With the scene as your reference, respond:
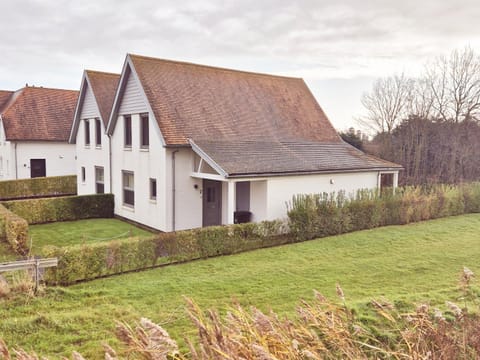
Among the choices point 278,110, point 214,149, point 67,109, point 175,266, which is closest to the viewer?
point 175,266

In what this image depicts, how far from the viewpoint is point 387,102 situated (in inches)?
1278

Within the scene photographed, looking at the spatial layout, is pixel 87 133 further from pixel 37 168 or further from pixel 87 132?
pixel 37 168

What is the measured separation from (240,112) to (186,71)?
10.3ft

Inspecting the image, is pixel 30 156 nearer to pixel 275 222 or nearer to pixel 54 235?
pixel 54 235

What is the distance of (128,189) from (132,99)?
4.20 metres

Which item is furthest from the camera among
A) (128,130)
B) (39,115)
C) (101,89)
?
(39,115)

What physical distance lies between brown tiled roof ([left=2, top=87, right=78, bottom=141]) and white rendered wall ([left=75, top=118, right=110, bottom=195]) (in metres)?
7.07

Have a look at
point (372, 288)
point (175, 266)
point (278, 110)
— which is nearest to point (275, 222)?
point (175, 266)

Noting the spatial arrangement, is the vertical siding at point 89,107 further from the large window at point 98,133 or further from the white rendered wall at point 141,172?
the white rendered wall at point 141,172

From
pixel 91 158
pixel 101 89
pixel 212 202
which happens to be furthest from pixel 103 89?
pixel 212 202

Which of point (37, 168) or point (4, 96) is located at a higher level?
point (4, 96)

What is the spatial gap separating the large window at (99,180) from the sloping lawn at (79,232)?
295cm

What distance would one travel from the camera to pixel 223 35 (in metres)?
18.6

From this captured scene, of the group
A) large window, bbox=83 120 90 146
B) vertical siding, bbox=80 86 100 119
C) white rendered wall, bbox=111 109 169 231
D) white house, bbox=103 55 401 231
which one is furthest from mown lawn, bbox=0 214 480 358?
large window, bbox=83 120 90 146
